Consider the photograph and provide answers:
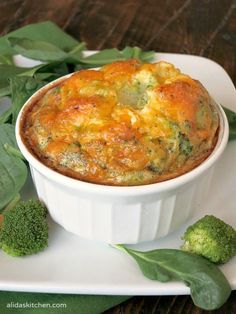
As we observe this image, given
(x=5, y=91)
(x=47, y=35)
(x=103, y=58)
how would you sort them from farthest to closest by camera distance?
(x=47, y=35) < (x=103, y=58) < (x=5, y=91)

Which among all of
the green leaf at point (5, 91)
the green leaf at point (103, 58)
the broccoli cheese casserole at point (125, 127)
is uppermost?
the broccoli cheese casserole at point (125, 127)

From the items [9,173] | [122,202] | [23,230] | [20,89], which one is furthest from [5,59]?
[122,202]

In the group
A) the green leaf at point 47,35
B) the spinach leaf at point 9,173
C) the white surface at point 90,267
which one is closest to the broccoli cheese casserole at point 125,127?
the spinach leaf at point 9,173

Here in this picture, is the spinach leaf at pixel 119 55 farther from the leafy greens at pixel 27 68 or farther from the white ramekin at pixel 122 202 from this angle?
the white ramekin at pixel 122 202

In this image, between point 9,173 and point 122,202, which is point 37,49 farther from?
point 122,202

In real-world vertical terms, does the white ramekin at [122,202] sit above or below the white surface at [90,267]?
above

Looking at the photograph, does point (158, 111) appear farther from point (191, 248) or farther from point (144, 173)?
point (191, 248)

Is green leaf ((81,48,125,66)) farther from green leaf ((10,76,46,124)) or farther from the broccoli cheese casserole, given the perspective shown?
the broccoli cheese casserole
